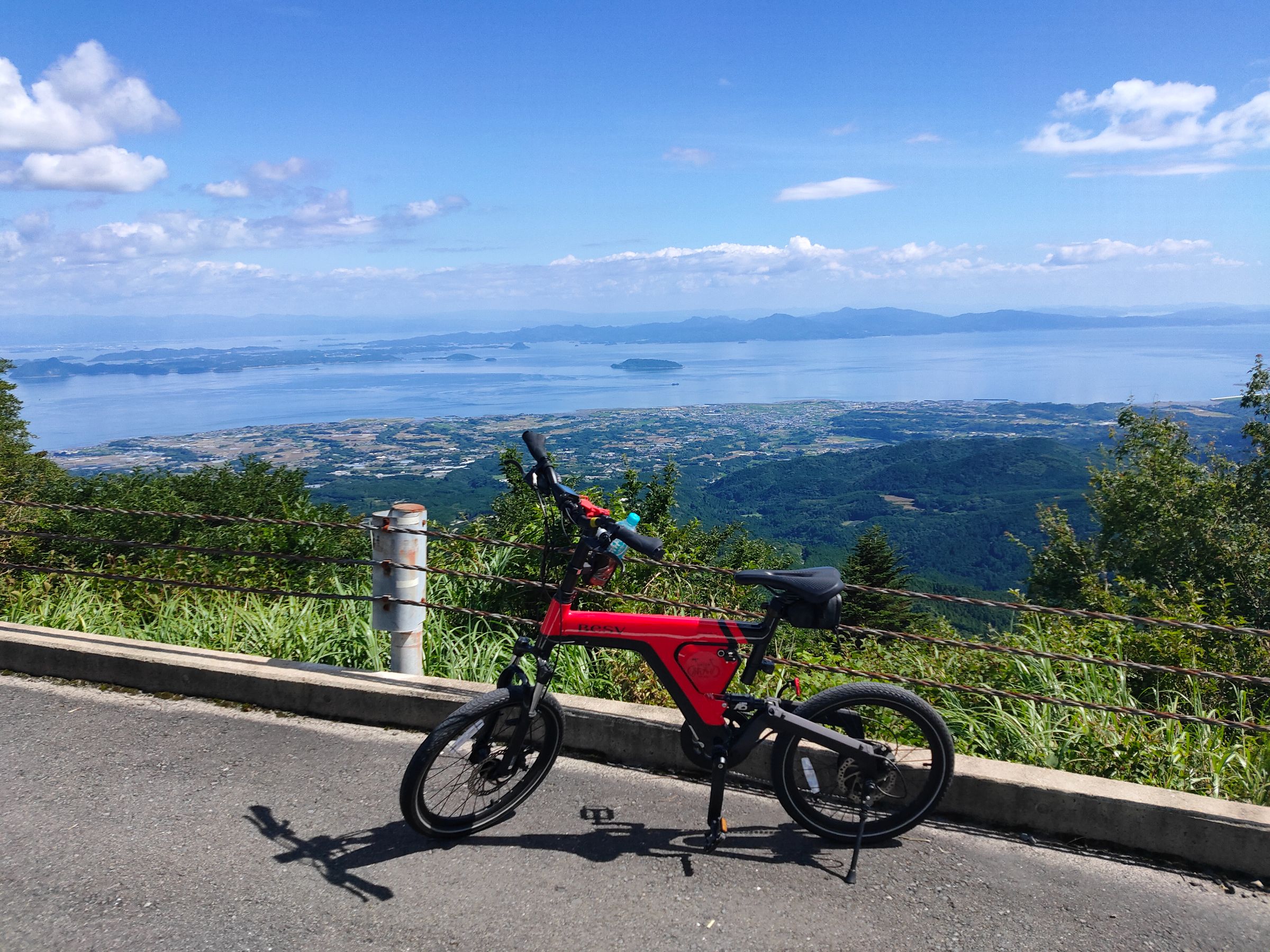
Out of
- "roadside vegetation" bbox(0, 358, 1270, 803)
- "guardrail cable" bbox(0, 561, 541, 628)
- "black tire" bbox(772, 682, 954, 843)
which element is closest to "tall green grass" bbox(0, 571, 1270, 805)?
"roadside vegetation" bbox(0, 358, 1270, 803)

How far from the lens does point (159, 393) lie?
171 m

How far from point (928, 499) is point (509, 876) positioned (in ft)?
298

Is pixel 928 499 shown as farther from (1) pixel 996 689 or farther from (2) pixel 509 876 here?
(2) pixel 509 876

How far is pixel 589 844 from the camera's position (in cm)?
333

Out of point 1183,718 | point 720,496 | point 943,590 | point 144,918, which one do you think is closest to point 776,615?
point 1183,718

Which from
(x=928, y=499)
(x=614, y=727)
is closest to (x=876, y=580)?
(x=614, y=727)

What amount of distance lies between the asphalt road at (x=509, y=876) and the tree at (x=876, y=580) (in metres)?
7.96

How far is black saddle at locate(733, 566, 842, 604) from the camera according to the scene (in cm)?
315

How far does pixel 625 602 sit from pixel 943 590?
38.5 m

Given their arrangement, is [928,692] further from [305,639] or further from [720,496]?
[720,496]

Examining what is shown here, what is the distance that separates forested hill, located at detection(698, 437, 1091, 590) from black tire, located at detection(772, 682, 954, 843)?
46.0 metres

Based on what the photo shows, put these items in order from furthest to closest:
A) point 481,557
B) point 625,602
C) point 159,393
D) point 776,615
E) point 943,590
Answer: point 159,393
point 943,590
point 481,557
point 625,602
point 776,615

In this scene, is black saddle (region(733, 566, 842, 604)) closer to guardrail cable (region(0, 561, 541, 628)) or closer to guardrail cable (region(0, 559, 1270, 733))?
guardrail cable (region(0, 559, 1270, 733))

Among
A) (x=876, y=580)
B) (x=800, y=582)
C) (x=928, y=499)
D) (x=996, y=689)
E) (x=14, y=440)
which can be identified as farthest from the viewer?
(x=928, y=499)
